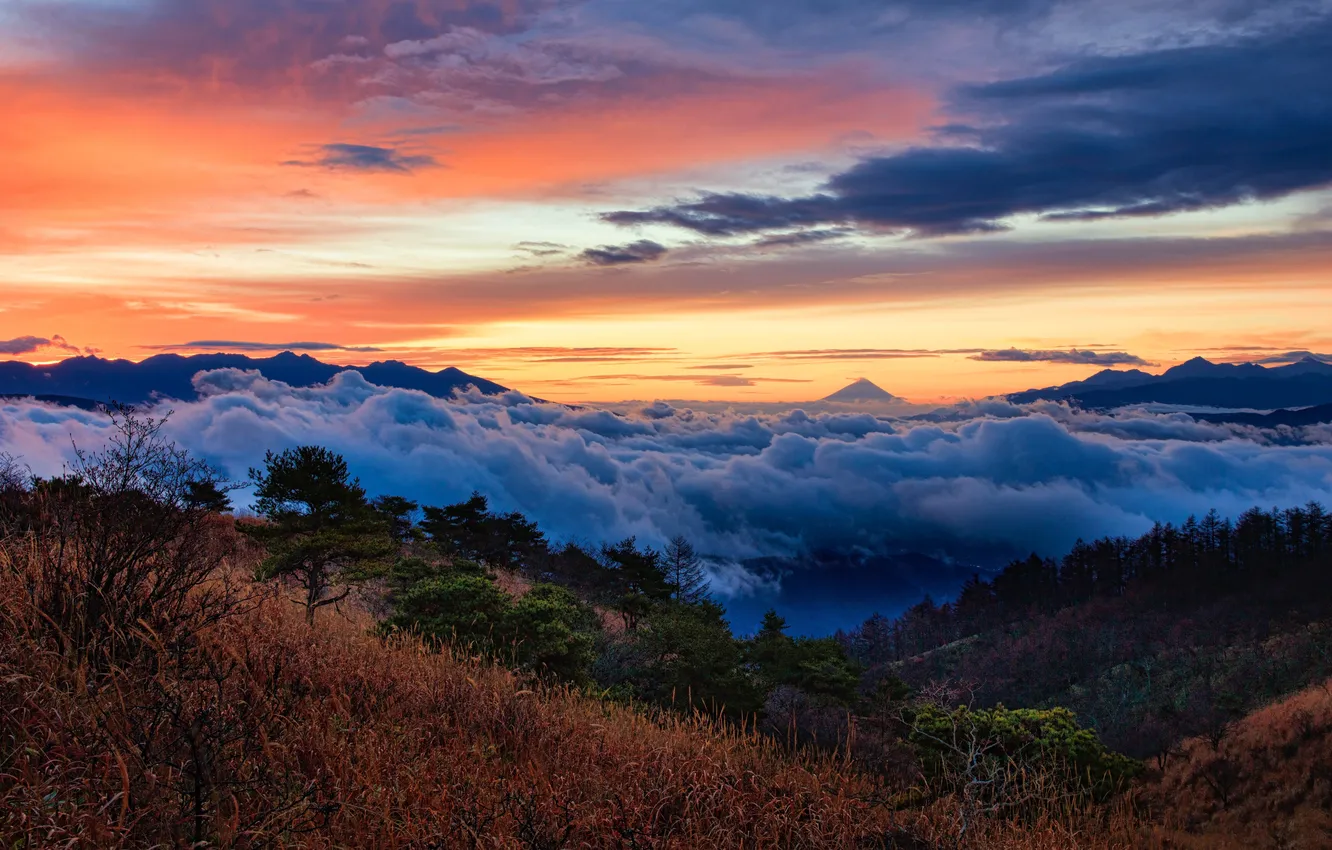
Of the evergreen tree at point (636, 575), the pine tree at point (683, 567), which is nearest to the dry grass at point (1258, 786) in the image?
the evergreen tree at point (636, 575)

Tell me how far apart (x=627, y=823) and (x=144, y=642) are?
429 cm

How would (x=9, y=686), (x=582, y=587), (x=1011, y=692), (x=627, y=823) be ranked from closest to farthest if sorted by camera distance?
(x=9, y=686) → (x=627, y=823) → (x=582, y=587) → (x=1011, y=692)

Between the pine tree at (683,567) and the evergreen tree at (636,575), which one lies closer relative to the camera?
the evergreen tree at (636,575)

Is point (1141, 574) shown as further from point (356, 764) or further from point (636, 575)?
point (356, 764)

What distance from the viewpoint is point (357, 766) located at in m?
6.21

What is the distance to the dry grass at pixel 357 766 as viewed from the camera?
4949 millimetres

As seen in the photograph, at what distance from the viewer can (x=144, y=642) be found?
682cm

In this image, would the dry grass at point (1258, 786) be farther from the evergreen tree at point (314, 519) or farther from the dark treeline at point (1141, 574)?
the dark treeline at point (1141, 574)

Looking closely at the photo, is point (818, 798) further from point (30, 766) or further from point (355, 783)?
point (30, 766)

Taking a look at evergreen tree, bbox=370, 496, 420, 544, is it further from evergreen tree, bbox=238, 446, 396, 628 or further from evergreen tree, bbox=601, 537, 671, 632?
evergreen tree, bbox=238, 446, 396, 628

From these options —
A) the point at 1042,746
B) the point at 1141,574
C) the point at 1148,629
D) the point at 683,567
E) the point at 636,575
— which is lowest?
the point at 1148,629

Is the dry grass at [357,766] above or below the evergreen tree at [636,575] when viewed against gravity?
above

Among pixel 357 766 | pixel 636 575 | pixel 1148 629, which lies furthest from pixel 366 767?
pixel 1148 629

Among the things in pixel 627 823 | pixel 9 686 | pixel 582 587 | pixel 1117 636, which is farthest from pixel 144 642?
pixel 1117 636
